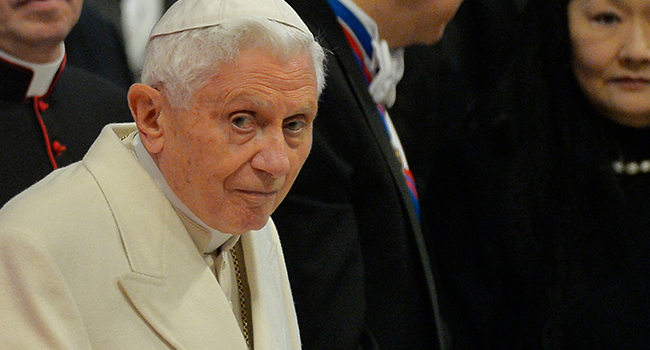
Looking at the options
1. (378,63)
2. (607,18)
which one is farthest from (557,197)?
(378,63)

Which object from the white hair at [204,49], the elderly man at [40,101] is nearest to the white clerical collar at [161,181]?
the white hair at [204,49]

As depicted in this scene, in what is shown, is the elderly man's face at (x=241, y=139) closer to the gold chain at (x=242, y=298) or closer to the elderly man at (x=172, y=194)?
the elderly man at (x=172, y=194)

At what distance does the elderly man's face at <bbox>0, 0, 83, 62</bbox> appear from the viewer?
220 cm

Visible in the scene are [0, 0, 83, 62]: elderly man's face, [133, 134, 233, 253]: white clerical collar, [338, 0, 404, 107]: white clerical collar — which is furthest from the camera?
[338, 0, 404, 107]: white clerical collar

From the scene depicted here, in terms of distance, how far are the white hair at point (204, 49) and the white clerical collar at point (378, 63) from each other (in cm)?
102

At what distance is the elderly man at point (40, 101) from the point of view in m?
2.21

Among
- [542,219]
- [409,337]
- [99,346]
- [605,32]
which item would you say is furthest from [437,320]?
[99,346]

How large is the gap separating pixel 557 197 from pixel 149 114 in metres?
1.69

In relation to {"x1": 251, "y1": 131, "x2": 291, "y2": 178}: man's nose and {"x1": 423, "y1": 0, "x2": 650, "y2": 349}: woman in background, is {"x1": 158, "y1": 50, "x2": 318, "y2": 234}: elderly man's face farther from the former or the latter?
{"x1": 423, "y1": 0, "x2": 650, "y2": 349}: woman in background

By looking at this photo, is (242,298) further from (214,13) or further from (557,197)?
(557,197)

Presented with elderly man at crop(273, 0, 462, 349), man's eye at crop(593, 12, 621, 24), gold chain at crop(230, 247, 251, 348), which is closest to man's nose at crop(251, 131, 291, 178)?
gold chain at crop(230, 247, 251, 348)

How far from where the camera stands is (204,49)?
1617mm

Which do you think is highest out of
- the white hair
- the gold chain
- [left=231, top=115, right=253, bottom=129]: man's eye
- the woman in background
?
the white hair

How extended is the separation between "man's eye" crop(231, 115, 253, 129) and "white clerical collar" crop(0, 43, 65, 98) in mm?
831
